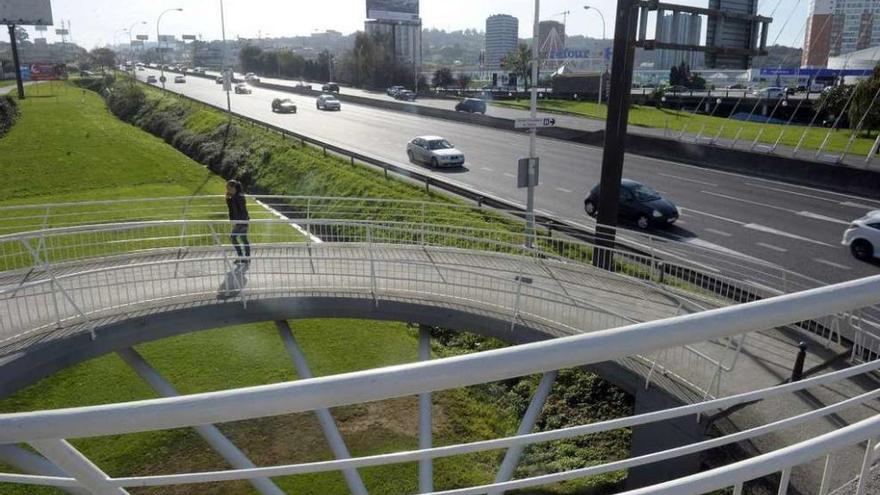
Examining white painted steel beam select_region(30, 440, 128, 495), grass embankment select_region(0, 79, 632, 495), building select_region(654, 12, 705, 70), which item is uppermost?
building select_region(654, 12, 705, 70)

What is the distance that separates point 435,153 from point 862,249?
1741cm

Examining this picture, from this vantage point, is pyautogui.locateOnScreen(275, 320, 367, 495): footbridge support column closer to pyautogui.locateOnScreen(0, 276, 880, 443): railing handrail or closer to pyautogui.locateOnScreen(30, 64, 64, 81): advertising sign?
pyautogui.locateOnScreen(0, 276, 880, 443): railing handrail

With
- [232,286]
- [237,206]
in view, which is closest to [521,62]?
[237,206]

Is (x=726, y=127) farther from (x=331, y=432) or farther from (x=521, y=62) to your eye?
(x=331, y=432)

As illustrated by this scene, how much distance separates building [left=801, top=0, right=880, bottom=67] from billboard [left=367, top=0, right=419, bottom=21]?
57.5 meters

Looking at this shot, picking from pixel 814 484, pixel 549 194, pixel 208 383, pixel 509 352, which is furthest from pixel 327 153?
pixel 509 352

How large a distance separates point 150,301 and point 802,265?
47.4 ft

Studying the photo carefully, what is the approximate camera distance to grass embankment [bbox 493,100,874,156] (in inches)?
1331

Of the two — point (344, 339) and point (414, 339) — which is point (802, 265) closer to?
point (414, 339)

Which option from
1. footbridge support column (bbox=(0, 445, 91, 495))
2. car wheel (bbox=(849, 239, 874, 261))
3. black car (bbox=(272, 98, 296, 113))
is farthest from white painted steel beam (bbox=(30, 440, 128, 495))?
black car (bbox=(272, 98, 296, 113))

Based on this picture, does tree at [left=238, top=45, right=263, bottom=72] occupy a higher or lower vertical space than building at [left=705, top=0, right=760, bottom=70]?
higher

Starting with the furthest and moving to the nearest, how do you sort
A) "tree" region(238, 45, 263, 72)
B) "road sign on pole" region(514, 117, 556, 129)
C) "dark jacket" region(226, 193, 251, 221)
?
"tree" region(238, 45, 263, 72)
"road sign on pole" region(514, 117, 556, 129)
"dark jacket" region(226, 193, 251, 221)

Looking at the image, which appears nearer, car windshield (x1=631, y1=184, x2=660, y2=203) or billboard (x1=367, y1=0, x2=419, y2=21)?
car windshield (x1=631, y1=184, x2=660, y2=203)

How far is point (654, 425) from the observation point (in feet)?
23.7
